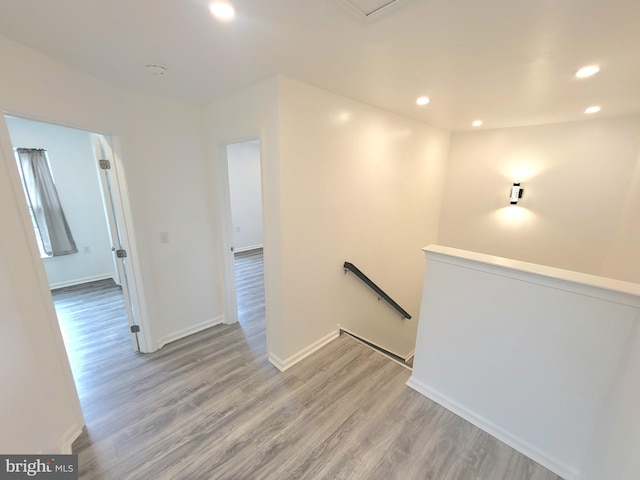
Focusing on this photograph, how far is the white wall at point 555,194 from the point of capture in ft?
9.69

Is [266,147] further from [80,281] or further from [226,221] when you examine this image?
[80,281]

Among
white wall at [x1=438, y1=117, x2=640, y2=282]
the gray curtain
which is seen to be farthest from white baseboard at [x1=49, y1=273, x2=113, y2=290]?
white wall at [x1=438, y1=117, x2=640, y2=282]

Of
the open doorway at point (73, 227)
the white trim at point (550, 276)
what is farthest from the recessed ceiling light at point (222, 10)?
the open doorway at point (73, 227)

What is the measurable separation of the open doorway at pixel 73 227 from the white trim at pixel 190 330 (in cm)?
42

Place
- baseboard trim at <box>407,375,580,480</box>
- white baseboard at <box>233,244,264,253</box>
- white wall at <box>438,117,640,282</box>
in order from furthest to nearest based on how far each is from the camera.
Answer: white baseboard at <box>233,244,264,253</box> → white wall at <box>438,117,640,282</box> → baseboard trim at <box>407,375,580,480</box>

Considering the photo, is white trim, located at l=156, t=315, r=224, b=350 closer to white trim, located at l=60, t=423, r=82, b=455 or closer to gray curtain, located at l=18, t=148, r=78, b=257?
white trim, located at l=60, t=423, r=82, b=455

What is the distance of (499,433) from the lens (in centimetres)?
180

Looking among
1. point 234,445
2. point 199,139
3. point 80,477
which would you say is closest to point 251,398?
point 234,445

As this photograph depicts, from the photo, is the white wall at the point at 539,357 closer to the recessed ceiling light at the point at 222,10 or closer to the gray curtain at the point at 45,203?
the recessed ceiling light at the point at 222,10

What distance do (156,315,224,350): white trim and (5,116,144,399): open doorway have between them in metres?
0.42

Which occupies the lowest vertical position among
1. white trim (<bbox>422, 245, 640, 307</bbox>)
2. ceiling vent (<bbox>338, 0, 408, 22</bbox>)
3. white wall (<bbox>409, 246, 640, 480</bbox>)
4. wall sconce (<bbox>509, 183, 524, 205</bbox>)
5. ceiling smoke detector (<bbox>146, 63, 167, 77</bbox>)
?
white wall (<bbox>409, 246, 640, 480</bbox>)

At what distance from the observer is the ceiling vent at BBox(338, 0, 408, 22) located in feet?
3.70

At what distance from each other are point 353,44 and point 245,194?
5482 mm

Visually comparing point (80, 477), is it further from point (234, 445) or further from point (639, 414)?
point (639, 414)
